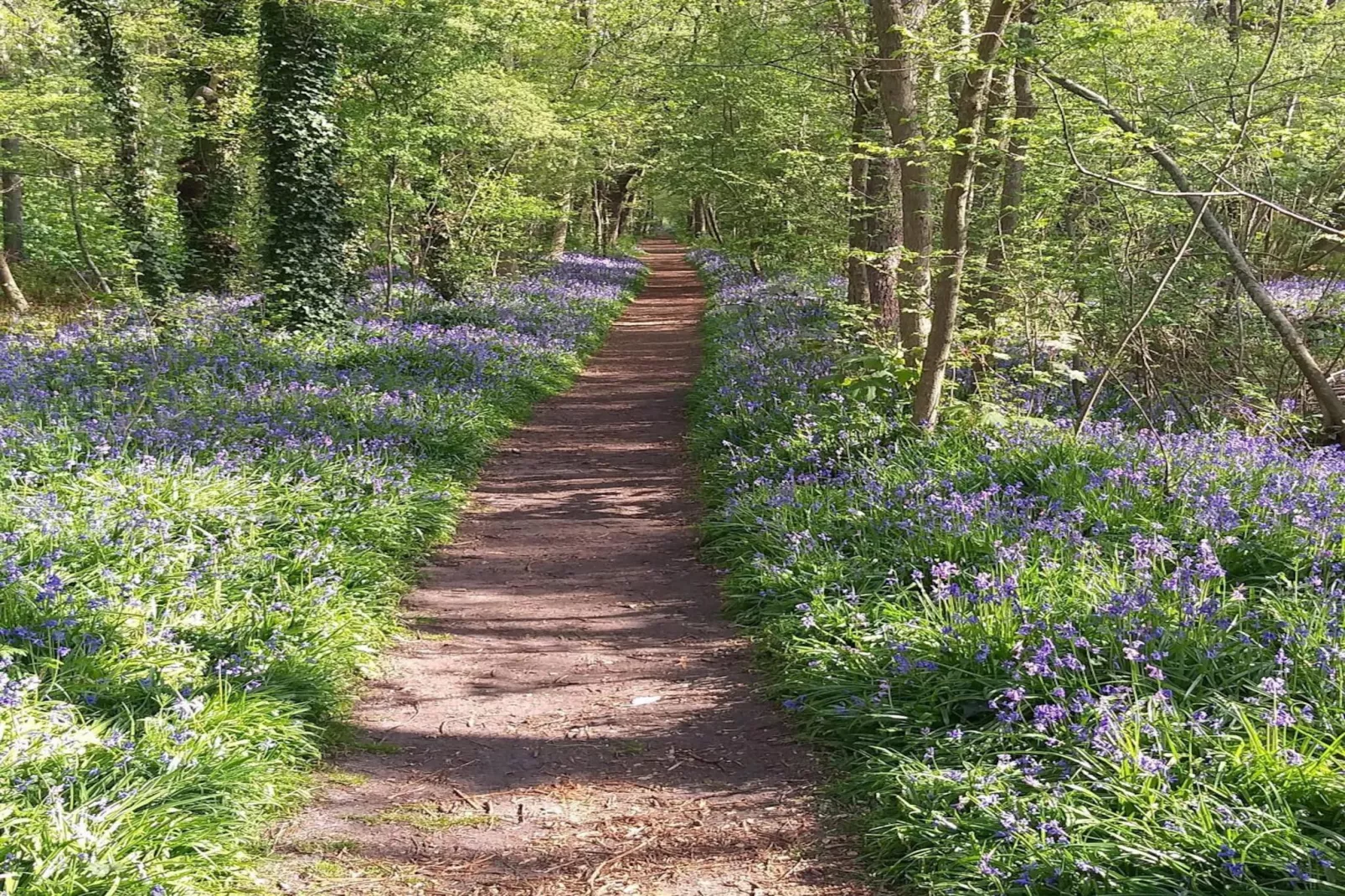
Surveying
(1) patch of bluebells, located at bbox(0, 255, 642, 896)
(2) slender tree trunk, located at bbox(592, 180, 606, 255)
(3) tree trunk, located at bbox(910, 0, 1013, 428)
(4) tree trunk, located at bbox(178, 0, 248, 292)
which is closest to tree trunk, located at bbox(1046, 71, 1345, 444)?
(3) tree trunk, located at bbox(910, 0, 1013, 428)

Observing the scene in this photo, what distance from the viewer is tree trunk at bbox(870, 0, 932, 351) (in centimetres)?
752

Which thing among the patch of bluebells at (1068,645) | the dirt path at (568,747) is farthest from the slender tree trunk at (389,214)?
the patch of bluebells at (1068,645)

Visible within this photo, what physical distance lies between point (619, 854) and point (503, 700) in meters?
1.44

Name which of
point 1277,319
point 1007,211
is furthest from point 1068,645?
point 1007,211

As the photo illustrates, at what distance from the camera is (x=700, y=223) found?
1793 inches

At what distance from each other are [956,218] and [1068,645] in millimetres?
3895

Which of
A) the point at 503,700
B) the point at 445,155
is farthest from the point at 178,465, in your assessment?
the point at 445,155

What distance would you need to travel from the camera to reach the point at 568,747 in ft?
13.4

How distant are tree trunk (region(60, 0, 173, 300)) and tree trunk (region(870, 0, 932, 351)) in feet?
37.0

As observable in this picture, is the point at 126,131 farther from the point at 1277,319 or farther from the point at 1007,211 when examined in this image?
the point at 1277,319

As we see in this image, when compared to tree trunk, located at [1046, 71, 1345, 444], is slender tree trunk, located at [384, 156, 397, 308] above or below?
above

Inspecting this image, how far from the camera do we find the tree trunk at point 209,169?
15.0m

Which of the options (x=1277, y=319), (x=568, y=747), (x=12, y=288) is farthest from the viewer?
(x=12, y=288)

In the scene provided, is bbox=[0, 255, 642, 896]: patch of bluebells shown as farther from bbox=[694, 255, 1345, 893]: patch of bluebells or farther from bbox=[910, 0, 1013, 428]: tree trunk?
bbox=[910, 0, 1013, 428]: tree trunk
